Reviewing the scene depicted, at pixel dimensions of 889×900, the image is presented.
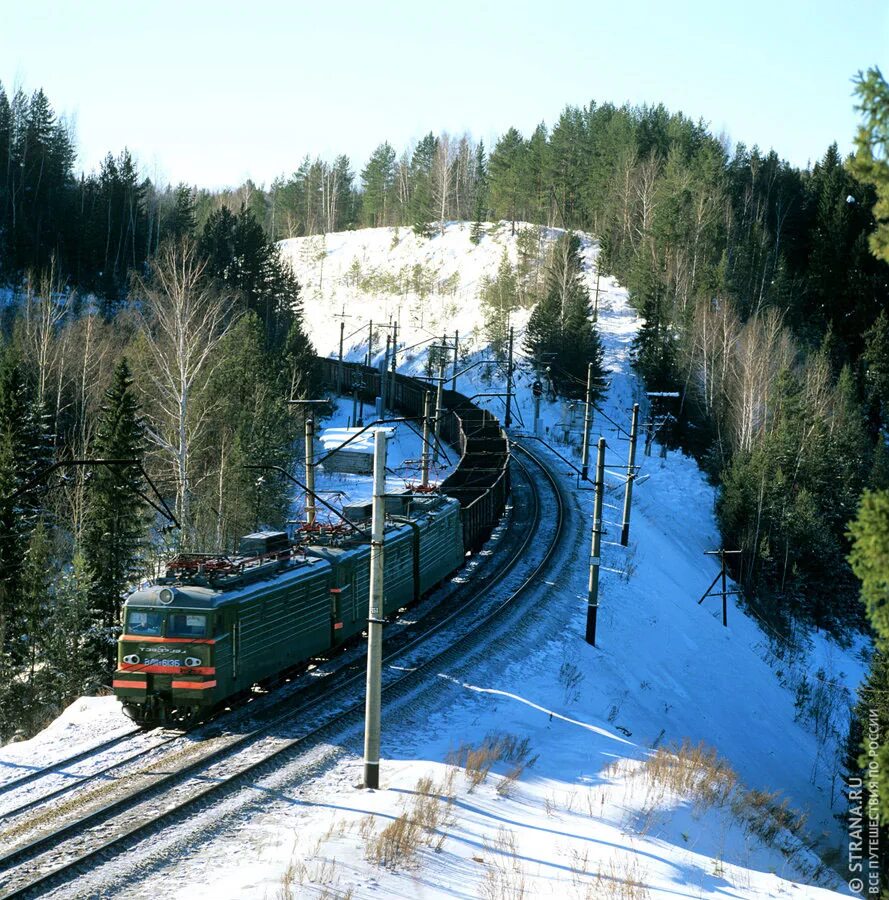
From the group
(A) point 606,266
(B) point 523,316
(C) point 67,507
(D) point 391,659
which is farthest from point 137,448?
(A) point 606,266

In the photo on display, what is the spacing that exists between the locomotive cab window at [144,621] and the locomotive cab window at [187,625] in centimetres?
25

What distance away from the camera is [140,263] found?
259ft

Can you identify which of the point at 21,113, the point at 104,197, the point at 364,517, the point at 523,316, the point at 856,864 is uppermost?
the point at 21,113

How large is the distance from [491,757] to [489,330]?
7521 centimetres

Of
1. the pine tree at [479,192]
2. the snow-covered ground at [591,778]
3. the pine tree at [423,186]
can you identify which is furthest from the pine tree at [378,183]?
the snow-covered ground at [591,778]

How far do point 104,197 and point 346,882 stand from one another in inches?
3086

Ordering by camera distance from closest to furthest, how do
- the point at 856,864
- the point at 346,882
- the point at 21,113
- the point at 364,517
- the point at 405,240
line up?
the point at 346,882 → the point at 856,864 → the point at 364,517 → the point at 21,113 → the point at 405,240

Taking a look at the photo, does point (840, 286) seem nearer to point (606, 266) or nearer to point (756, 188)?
point (756, 188)

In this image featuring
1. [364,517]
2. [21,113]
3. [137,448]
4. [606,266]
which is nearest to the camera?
[364,517]

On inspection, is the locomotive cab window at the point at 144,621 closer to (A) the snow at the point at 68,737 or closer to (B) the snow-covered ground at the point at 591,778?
(A) the snow at the point at 68,737

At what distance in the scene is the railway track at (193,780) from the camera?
43.0 feet

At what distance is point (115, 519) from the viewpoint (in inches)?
1357

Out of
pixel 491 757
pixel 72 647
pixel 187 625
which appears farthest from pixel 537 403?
pixel 187 625

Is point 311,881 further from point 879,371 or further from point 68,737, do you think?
point 879,371
